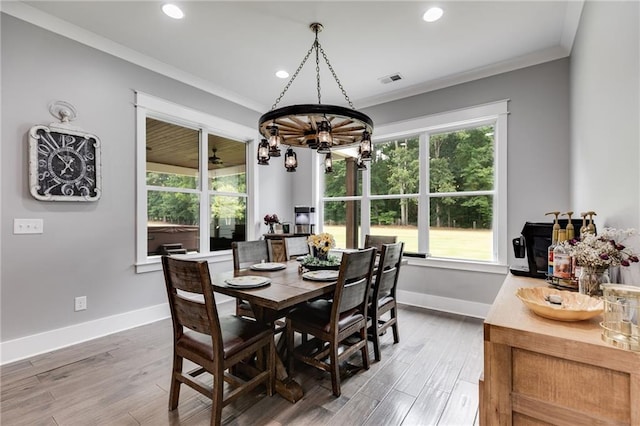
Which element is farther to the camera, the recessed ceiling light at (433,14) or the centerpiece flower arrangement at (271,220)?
the centerpiece flower arrangement at (271,220)

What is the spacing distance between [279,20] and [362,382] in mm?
3115

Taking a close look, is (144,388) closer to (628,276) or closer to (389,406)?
(389,406)

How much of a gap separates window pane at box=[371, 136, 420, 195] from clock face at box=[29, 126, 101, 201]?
3.51 m

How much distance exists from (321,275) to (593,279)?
1547 mm

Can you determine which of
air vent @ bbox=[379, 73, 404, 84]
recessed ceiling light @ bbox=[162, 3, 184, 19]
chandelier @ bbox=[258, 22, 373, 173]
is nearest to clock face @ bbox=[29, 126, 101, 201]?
recessed ceiling light @ bbox=[162, 3, 184, 19]

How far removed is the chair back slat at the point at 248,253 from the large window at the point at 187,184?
→ 1322mm

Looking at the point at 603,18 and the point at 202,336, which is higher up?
the point at 603,18

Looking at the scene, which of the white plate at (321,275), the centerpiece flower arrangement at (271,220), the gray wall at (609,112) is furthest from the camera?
the centerpiece flower arrangement at (271,220)

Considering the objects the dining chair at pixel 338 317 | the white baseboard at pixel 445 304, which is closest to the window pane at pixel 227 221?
the dining chair at pixel 338 317

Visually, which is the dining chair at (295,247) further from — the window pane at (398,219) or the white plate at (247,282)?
the window pane at (398,219)

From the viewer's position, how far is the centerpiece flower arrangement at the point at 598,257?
1245mm

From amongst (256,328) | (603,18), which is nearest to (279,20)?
(603,18)

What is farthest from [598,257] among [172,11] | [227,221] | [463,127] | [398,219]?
[227,221]

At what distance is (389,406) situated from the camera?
1933 mm
